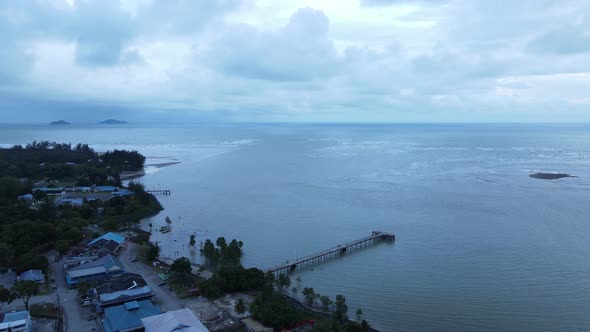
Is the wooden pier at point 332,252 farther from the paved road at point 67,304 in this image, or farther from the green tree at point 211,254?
the paved road at point 67,304

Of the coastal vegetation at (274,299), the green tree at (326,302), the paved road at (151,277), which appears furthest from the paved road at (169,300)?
the green tree at (326,302)

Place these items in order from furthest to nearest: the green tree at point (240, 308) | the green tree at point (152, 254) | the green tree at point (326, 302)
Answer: the green tree at point (152, 254) < the green tree at point (326, 302) < the green tree at point (240, 308)

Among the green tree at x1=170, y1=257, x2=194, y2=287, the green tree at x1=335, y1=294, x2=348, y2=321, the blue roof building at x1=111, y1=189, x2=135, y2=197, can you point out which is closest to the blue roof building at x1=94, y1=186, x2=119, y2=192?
the blue roof building at x1=111, y1=189, x2=135, y2=197

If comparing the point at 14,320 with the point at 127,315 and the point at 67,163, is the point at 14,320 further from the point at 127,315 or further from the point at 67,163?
the point at 67,163

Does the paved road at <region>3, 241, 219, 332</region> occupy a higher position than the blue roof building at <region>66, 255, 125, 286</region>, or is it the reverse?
the blue roof building at <region>66, 255, 125, 286</region>

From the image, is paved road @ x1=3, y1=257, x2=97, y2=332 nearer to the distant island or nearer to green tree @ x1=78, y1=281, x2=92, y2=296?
green tree @ x1=78, y1=281, x2=92, y2=296

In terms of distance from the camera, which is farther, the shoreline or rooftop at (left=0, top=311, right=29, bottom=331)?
the shoreline
